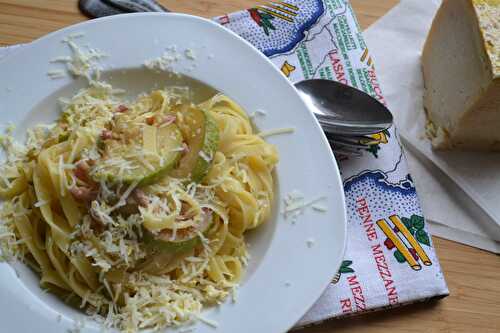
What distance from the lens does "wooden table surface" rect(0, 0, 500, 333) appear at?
7.67ft

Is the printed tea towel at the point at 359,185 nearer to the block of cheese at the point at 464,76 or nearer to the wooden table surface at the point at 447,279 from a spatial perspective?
the wooden table surface at the point at 447,279

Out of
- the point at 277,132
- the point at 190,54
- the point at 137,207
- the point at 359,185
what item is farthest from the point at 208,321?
the point at 190,54

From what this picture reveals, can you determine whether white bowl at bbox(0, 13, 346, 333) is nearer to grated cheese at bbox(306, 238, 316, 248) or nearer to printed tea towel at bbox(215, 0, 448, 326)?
grated cheese at bbox(306, 238, 316, 248)

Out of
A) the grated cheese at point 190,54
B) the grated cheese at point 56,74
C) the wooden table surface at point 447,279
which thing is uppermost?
the grated cheese at point 190,54

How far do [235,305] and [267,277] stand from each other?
15 cm

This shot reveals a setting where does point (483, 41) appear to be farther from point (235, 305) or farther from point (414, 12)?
point (235, 305)

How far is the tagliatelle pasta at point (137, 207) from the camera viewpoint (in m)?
1.94

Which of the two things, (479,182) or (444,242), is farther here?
(479,182)

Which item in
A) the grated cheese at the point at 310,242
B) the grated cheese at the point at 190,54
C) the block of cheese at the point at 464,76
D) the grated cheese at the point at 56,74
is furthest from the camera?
the block of cheese at the point at 464,76

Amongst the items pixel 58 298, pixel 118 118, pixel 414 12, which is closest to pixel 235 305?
pixel 58 298

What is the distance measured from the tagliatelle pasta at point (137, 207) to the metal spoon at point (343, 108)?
1.61 feet

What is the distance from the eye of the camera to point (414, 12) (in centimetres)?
315

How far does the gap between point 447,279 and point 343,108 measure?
0.89 meters

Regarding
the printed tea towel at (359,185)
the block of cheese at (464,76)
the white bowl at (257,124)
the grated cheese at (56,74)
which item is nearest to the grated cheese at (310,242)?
the white bowl at (257,124)
